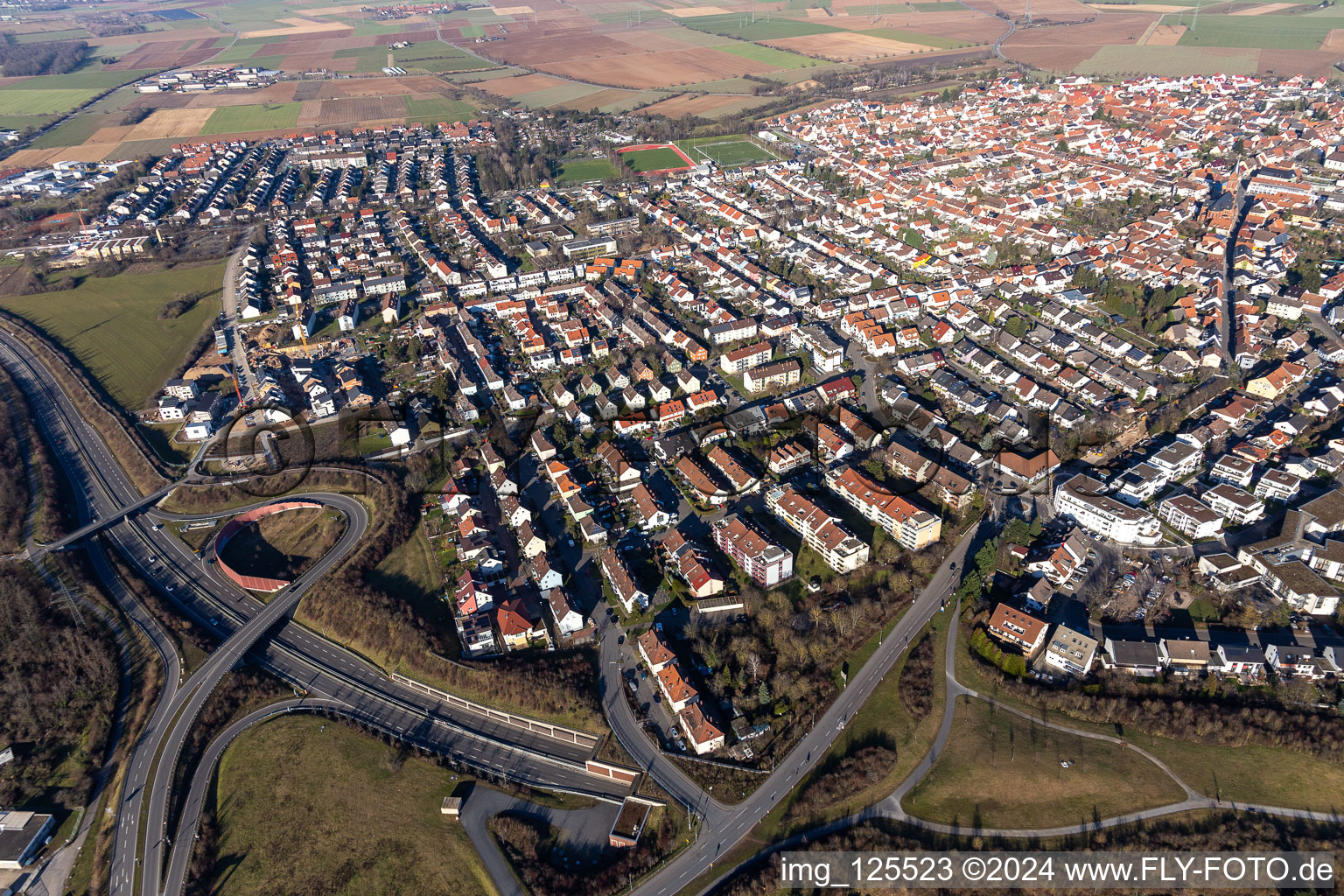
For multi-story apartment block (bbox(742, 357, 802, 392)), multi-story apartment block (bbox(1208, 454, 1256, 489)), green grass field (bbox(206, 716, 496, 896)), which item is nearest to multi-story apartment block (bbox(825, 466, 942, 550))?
multi-story apartment block (bbox(742, 357, 802, 392))

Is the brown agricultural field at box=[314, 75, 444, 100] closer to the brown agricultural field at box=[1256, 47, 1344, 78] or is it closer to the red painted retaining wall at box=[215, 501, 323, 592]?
the red painted retaining wall at box=[215, 501, 323, 592]

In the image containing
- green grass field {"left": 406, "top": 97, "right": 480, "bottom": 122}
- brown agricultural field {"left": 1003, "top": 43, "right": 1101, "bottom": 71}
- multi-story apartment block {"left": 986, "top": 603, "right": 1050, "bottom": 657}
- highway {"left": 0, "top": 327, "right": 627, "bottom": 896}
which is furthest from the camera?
brown agricultural field {"left": 1003, "top": 43, "right": 1101, "bottom": 71}

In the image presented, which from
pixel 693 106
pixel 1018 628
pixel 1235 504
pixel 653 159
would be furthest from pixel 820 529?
pixel 693 106

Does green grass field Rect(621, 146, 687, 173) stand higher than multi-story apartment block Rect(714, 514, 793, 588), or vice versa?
green grass field Rect(621, 146, 687, 173)

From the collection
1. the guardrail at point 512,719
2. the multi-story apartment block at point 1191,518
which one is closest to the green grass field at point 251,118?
the guardrail at point 512,719

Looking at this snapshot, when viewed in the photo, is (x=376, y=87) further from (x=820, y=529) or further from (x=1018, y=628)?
(x=1018, y=628)

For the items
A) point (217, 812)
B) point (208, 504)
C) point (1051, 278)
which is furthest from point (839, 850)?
point (1051, 278)

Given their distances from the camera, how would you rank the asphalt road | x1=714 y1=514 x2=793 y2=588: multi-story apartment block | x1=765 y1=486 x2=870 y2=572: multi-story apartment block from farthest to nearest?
x1=765 y1=486 x2=870 y2=572: multi-story apartment block → x1=714 y1=514 x2=793 y2=588: multi-story apartment block → the asphalt road
